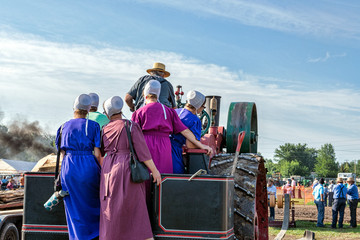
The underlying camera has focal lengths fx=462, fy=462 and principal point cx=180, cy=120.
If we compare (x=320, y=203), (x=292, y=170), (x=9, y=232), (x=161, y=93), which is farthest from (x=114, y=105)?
(x=292, y=170)

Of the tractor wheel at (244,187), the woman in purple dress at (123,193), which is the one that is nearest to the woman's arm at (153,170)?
the woman in purple dress at (123,193)

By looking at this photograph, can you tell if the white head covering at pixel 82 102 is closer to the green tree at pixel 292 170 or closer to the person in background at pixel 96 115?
the person in background at pixel 96 115

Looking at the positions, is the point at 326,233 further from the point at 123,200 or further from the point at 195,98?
the point at 123,200

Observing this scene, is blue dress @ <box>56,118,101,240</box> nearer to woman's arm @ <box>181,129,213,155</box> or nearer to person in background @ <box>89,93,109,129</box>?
woman's arm @ <box>181,129,213,155</box>

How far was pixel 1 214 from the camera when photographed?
784cm

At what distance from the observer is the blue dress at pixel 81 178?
452 centimetres

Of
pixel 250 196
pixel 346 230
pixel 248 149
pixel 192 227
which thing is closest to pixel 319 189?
pixel 346 230

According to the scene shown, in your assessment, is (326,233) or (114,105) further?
(326,233)

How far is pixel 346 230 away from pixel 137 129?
13101mm

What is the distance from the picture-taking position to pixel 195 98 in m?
5.14

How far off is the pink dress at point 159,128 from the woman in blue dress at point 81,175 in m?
0.50

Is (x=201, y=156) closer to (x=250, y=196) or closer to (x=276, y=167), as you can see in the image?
(x=250, y=196)

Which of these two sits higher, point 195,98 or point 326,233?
point 195,98

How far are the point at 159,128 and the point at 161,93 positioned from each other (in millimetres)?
1334
